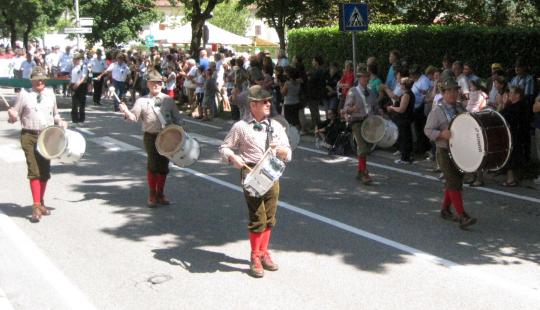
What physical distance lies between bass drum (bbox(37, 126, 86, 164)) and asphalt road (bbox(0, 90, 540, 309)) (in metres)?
0.83

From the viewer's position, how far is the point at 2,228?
8.98 metres

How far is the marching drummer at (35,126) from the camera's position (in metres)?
9.36

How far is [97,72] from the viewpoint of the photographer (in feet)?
87.5

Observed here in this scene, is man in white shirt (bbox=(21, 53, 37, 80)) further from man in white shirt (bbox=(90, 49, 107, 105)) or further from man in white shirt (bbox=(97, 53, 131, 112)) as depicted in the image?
man in white shirt (bbox=(97, 53, 131, 112))

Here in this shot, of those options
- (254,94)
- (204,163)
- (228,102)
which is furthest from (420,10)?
(254,94)

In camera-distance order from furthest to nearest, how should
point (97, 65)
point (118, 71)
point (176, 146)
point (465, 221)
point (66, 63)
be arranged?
point (66, 63) < point (97, 65) < point (118, 71) < point (176, 146) < point (465, 221)

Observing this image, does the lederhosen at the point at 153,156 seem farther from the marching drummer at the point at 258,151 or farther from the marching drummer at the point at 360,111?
the marching drummer at the point at 360,111

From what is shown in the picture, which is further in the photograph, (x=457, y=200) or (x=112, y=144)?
(x=112, y=144)

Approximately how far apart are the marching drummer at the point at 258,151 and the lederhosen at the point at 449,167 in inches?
104

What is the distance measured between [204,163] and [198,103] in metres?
8.34

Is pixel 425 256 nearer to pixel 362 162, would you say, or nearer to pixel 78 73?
pixel 362 162

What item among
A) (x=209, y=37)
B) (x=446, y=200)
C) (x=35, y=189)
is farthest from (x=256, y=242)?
(x=209, y=37)

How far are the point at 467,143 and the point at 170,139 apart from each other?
3.83 m

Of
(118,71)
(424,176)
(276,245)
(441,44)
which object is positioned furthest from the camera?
(118,71)
